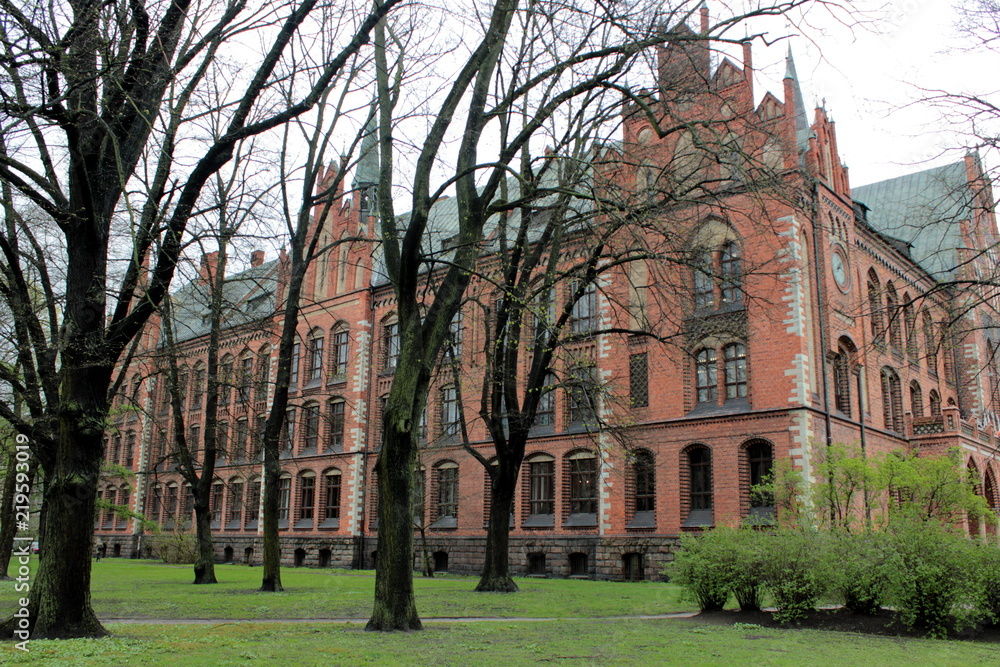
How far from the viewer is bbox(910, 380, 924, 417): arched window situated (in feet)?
Result: 109

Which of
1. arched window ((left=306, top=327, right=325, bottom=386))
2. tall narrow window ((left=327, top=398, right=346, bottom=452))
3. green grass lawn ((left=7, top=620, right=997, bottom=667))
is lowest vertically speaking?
green grass lawn ((left=7, top=620, right=997, bottom=667))

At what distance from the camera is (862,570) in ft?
37.9

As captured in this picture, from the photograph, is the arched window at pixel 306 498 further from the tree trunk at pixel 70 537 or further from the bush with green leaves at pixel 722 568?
the tree trunk at pixel 70 537

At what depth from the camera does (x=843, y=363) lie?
89.8 ft

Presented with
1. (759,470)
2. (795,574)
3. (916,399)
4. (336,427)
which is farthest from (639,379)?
(336,427)

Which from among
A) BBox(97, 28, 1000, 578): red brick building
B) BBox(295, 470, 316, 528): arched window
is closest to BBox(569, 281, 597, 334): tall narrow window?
BBox(97, 28, 1000, 578): red brick building

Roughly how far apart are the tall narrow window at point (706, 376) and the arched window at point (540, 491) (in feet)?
20.5

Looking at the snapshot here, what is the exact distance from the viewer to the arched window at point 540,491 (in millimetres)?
29578

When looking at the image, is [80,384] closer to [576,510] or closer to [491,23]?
[491,23]

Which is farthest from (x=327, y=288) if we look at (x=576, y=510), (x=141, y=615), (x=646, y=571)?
(x=141, y=615)

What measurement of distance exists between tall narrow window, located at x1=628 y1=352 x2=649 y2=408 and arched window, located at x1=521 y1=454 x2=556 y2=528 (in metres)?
4.20

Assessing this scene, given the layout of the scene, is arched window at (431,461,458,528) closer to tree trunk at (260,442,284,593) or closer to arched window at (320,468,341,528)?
arched window at (320,468,341,528)

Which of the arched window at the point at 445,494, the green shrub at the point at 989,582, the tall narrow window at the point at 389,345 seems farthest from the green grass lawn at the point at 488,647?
the tall narrow window at the point at 389,345

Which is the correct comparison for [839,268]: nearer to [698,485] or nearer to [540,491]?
[698,485]
